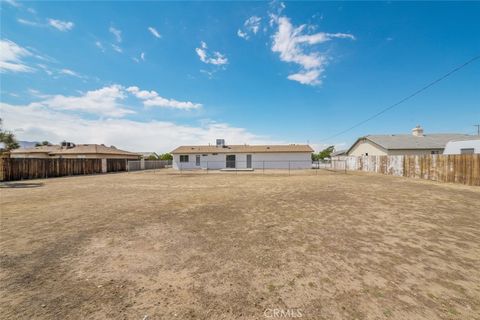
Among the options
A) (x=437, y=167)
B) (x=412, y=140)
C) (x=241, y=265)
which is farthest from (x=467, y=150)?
(x=241, y=265)

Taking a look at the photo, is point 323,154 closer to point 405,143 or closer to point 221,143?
point 405,143

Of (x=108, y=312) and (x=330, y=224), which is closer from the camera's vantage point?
(x=108, y=312)

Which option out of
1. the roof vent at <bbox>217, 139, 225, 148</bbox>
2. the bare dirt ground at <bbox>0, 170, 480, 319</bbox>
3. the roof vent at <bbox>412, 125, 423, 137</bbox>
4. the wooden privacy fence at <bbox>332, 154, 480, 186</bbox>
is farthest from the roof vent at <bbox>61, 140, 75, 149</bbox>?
the roof vent at <bbox>412, 125, 423, 137</bbox>

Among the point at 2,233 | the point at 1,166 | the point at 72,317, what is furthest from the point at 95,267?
the point at 1,166

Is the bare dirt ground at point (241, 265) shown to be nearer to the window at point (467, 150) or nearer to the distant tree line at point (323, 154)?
the window at point (467, 150)

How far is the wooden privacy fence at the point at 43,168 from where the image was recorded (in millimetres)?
16703

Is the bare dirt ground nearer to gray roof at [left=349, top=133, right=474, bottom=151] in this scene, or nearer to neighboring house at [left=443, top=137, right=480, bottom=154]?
neighboring house at [left=443, top=137, right=480, bottom=154]

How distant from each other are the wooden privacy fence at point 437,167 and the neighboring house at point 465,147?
491 centimetres

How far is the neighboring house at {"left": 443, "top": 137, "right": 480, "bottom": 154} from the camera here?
54.5 feet

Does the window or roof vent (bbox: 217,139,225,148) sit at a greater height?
roof vent (bbox: 217,139,225,148)

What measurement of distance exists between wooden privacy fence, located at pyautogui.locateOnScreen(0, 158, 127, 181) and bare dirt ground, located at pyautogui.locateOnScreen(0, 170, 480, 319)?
637 inches

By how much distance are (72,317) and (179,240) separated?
2300 millimetres

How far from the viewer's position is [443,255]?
374 cm

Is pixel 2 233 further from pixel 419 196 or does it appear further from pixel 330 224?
pixel 419 196
